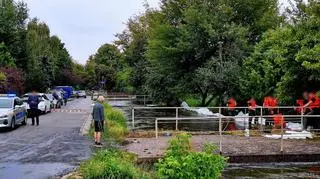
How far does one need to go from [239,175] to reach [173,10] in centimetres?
3660

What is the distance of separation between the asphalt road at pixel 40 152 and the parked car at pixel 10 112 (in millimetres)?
475

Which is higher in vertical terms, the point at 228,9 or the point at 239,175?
Result: the point at 228,9

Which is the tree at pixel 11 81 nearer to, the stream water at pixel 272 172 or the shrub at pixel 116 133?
the shrub at pixel 116 133

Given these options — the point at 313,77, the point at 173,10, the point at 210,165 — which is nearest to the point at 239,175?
the point at 210,165

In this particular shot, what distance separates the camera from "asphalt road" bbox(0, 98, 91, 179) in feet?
42.5

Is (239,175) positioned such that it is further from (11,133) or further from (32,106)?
(32,106)

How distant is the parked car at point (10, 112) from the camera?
23717mm

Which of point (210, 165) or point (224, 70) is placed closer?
point (210, 165)

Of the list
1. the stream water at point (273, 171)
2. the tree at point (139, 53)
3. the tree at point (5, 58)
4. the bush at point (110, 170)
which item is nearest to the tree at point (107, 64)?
the tree at point (139, 53)

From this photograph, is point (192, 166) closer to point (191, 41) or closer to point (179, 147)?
point (179, 147)

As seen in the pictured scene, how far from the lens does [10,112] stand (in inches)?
958

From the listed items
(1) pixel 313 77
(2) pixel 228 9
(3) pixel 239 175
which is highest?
(2) pixel 228 9

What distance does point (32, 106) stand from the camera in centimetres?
2675

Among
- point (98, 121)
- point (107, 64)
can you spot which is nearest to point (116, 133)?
point (98, 121)
